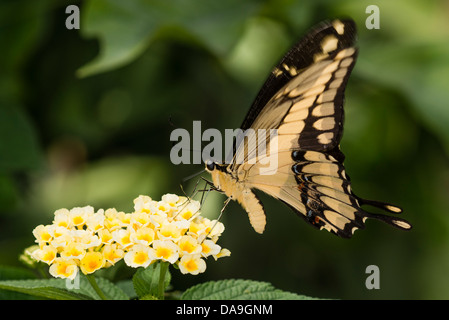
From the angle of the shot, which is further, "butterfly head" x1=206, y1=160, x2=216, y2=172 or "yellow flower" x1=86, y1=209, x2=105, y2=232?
"butterfly head" x1=206, y1=160, x2=216, y2=172

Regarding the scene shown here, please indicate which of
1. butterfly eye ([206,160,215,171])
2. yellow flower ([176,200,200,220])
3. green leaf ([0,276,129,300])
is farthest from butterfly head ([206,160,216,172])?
green leaf ([0,276,129,300])

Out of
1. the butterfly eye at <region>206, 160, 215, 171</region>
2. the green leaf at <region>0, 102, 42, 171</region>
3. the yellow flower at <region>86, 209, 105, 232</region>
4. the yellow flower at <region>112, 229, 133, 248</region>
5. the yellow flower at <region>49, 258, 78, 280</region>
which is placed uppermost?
the green leaf at <region>0, 102, 42, 171</region>

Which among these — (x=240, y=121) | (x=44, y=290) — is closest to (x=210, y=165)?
Result: (x=44, y=290)

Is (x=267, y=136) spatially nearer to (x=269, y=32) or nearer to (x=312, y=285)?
(x=269, y=32)

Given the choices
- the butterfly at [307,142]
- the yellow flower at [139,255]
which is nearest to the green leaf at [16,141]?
the butterfly at [307,142]

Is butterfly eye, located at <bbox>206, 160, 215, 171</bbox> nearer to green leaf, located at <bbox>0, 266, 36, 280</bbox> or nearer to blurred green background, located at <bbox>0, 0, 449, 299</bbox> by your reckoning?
green leaf, located at <bbox>0, 266, 36, 280</bbox>

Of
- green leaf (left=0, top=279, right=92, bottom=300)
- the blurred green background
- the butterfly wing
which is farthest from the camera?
the blurred green background

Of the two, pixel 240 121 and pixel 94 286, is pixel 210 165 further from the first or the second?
pixel 240 121
